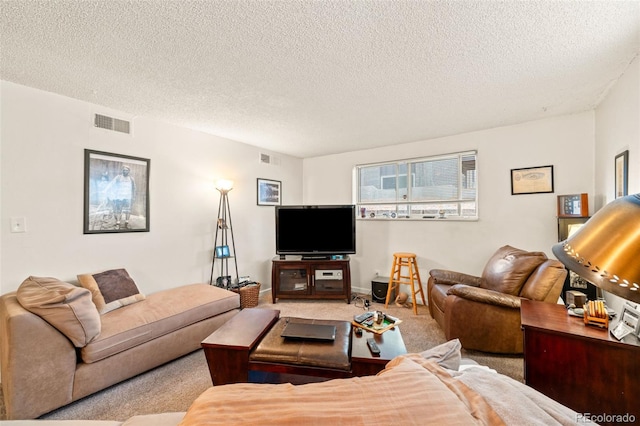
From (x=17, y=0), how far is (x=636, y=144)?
389 centimetres

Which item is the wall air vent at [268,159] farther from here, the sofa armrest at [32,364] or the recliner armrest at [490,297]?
the recliner armrest at [490,297]

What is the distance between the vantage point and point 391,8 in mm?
1391

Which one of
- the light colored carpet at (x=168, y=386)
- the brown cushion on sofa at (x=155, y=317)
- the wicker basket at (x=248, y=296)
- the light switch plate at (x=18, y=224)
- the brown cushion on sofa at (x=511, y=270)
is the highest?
the light switch plate at (x=18, y=224)

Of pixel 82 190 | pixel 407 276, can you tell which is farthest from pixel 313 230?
pixel 82 190

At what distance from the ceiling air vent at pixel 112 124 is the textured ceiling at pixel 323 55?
0.14 meters

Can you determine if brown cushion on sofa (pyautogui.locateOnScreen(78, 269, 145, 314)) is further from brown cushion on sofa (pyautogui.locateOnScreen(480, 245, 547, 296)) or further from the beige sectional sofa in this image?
brown cushion on sofa (pyautogui.locateOnScreen(480, 245, 547, 296))

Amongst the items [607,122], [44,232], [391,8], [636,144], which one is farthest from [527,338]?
[44,232]

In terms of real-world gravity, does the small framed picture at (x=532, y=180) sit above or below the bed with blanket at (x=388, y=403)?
above

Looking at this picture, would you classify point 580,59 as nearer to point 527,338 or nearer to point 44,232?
point 527,338

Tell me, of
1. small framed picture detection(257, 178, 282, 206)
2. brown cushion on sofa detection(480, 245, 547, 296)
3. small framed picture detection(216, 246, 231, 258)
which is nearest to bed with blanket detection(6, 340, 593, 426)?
brown cushion on sofa detection(480, 245, 547, 296)

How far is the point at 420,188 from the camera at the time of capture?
3.95 meters

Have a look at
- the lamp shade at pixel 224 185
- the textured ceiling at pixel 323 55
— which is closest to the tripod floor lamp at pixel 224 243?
the lamp shade at pixel 224 185

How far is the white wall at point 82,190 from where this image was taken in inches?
84.1

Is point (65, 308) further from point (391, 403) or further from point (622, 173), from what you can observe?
point (622, 173)
